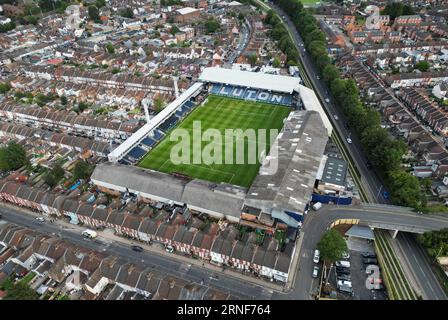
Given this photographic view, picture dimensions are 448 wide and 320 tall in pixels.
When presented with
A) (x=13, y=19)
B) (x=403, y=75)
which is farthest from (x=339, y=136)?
(x=13, y=19)

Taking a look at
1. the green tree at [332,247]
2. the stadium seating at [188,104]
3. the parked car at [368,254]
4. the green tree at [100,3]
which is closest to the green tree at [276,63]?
the stadium seating at [188,104]

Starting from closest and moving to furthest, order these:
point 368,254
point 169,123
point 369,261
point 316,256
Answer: point 316,256 < point 369,261 < point 368,254 < point 169,123

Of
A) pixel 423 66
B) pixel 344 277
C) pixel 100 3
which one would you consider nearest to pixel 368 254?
pixel 344 277

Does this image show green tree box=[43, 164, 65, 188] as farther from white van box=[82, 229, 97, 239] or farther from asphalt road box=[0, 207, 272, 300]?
white van box=[82, 229, 97, 239]

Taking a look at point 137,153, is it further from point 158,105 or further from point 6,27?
point 6,27

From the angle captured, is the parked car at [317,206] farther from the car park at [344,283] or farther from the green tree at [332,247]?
the car park at [344,283]

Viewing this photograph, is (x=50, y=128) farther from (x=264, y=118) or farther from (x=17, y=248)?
(x=264, y=118)

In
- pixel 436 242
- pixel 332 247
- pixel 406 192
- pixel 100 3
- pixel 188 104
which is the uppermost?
pixel 100 3
